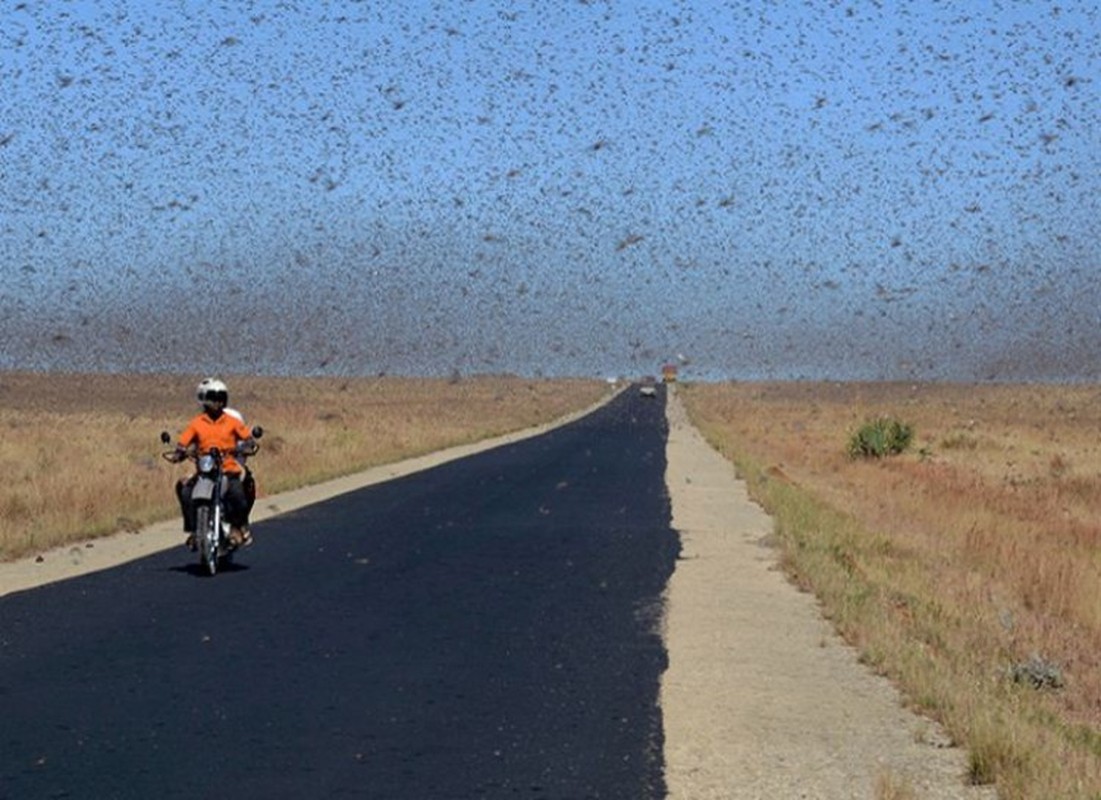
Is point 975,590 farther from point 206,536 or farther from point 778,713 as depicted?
point 778,713

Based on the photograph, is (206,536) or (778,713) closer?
(778,713)

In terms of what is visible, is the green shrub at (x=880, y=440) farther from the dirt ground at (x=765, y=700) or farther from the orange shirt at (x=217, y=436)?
the orange shirt at (x=217, y=436)

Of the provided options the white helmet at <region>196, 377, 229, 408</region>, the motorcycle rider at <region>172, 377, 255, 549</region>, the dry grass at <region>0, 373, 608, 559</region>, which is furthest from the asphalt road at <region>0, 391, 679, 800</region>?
the dry grass at <region>0, 373, 608, 559</region>

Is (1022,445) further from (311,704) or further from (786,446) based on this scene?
(311,704)

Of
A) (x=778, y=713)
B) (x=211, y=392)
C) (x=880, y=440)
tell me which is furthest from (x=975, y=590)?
(x=880, y=440)

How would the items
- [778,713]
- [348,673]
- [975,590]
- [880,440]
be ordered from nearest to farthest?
[778,713] → [348,673] → [975,590] → [880,440]

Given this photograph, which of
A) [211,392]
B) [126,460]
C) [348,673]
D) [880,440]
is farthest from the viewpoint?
[880,440]

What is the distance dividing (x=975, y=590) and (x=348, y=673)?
8.91 meters

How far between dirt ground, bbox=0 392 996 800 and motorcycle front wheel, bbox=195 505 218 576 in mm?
1455

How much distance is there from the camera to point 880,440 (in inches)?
1928

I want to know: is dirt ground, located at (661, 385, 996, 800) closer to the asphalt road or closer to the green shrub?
the asphalt road

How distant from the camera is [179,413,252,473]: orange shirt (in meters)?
16.2

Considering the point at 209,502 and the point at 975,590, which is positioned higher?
the point at 209,502

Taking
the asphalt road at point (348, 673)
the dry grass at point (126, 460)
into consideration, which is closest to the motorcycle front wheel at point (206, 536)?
the asphalt road at point (348, 673)
